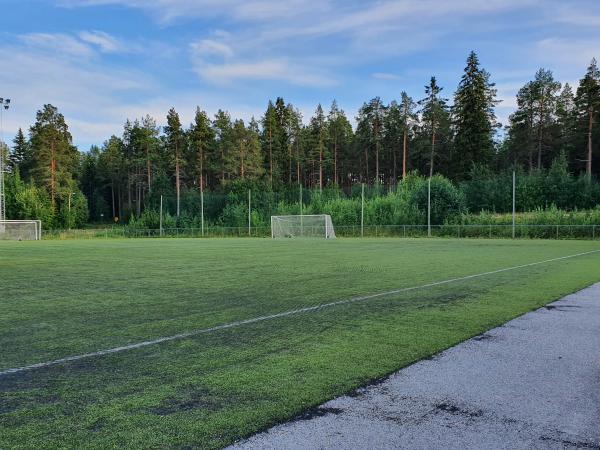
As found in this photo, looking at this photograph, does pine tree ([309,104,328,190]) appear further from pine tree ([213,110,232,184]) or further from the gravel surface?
the gravel surface

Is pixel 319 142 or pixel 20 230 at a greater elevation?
pixel 319 142

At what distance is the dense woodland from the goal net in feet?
49.1

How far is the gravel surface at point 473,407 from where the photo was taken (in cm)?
238

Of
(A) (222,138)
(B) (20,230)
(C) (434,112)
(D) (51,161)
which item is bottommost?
(B) (20,230)

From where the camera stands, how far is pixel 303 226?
37531 millimetres

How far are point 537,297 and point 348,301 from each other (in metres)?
2.68

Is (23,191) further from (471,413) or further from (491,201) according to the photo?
(471,413)

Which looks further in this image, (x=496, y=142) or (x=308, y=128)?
(x=308, y=128)

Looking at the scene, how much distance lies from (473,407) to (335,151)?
72413 mm

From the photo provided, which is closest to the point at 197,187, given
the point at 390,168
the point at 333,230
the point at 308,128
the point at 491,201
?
the point at 308,128

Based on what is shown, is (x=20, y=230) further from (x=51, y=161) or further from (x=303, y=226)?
(x=51, y=161)

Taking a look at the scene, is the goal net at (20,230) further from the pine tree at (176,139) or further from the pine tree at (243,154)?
the pine tree at (243,154)

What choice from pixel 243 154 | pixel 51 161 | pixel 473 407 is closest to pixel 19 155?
pixel 51 161

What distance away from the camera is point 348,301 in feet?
22.0
